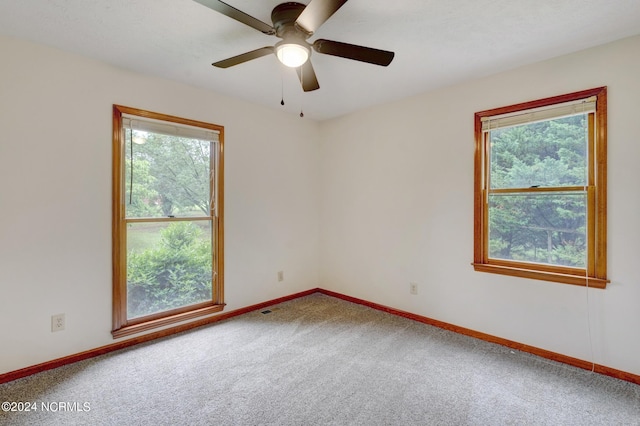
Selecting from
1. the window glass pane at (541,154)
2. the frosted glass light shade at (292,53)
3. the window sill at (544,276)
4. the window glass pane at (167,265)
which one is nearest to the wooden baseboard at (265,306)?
the window glass pane at (167,265)

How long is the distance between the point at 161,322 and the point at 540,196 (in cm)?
354

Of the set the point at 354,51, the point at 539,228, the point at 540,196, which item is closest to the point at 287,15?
the point at 354,51

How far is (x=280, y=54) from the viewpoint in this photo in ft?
5.98

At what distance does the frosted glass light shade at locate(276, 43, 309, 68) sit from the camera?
1765 millimetres

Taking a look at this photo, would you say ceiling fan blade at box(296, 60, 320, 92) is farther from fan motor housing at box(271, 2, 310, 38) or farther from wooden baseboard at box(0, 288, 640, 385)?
wooden baseboard at box(0, 288, 640, 385)

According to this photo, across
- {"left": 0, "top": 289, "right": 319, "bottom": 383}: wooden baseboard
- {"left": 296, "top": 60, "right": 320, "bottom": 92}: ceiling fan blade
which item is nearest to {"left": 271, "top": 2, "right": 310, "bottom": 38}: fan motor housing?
{"left": 296, "top": 60, "right": 320, "bottom": 92}: ceiling fan blade

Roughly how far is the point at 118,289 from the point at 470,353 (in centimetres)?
303

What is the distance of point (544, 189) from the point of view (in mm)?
2486

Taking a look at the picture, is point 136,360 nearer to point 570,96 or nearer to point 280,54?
point 280,54

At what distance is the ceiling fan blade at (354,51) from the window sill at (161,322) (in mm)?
2647

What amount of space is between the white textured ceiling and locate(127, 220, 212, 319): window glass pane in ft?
4.74

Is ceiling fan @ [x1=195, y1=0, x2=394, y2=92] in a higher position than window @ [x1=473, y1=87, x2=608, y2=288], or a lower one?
higher

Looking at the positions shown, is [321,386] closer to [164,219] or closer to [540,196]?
[164,219]

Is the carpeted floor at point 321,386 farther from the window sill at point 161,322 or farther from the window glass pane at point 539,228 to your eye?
the window glass pane at point 539,228
